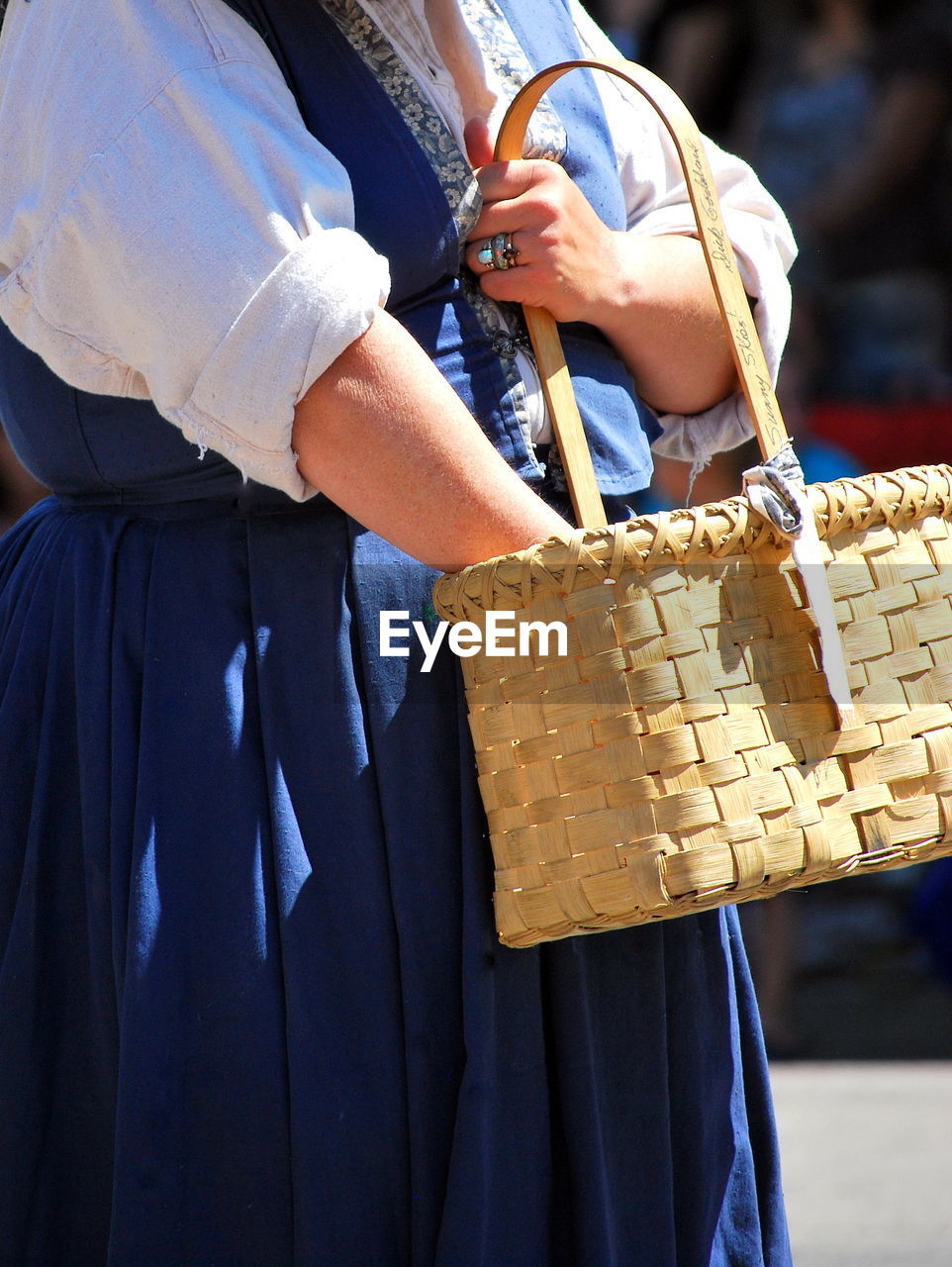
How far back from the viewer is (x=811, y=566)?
102 cm

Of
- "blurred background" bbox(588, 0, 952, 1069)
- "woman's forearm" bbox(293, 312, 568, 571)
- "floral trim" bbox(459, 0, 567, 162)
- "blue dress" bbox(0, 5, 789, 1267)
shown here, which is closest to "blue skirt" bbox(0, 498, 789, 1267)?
"blue dress" bbox(0, 5, 789, 1267)

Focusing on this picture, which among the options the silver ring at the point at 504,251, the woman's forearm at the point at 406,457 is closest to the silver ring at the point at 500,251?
the silver ring at the point at 504,251

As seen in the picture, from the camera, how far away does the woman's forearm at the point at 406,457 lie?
98cm

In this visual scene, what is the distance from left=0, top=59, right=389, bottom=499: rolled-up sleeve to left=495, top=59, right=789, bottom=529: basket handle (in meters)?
0.19

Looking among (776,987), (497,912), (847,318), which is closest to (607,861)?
(497,912)

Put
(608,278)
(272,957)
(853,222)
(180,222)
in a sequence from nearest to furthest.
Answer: (180,222) → (272,957) → (608,278) → (853,222)

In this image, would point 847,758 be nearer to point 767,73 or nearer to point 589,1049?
point 589,1049

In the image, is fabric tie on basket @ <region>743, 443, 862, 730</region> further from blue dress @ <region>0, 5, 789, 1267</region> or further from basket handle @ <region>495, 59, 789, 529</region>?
blue dress @ <region>0, 5, 789, 1267</region>

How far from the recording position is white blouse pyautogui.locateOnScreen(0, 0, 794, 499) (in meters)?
0.95

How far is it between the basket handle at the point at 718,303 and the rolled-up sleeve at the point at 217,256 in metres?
0.19

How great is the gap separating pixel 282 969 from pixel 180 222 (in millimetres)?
526

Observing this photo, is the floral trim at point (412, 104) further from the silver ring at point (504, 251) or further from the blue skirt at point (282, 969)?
the blue skirt at point (282, 969)

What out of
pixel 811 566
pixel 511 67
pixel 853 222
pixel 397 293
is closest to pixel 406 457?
pixel 397 293

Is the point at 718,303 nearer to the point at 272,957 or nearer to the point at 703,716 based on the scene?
the point at 703,716
